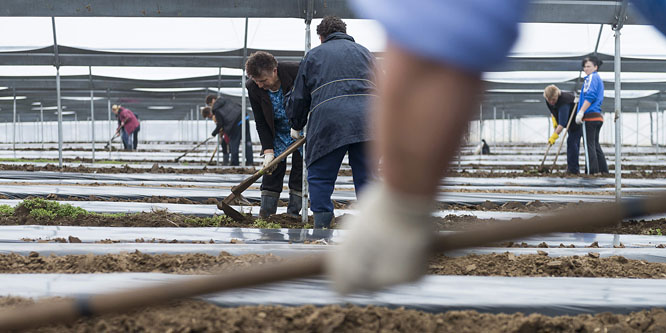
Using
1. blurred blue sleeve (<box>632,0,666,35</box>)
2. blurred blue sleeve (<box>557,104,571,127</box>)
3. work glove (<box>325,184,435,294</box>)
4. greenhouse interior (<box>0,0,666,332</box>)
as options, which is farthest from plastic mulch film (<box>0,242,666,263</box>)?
blurred blue sleeve (<box>557,104,571,127</box>)

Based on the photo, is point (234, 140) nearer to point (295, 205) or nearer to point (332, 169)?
point (295, 205)

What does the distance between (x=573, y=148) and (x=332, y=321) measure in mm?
7828

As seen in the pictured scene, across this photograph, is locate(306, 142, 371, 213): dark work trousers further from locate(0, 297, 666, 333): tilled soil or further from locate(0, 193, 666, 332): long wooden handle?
locate(0, 193, 666, 332): long wooden handle

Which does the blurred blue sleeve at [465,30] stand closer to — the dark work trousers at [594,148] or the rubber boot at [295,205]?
the rubber boot at [295,205]

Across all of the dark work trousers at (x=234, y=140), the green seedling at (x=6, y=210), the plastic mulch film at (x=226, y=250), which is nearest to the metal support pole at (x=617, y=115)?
the plastic mulch film at (x=226, y=250)

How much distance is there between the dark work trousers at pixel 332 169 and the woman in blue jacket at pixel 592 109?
528 cm

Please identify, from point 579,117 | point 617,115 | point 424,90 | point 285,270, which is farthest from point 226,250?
point 579,117

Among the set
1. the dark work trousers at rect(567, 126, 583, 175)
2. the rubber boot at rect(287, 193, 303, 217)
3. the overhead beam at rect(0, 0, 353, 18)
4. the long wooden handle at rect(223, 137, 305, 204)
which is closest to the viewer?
the long wooden handle at rect(223, 137, 305, 204)

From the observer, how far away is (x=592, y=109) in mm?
8344

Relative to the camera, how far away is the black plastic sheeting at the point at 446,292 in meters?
2.08

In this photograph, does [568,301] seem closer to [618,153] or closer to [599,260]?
[599,260]

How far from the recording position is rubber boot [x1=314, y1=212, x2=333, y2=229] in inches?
153

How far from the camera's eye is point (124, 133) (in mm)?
18641

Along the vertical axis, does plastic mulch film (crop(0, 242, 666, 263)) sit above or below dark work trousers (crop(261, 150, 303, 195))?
below
